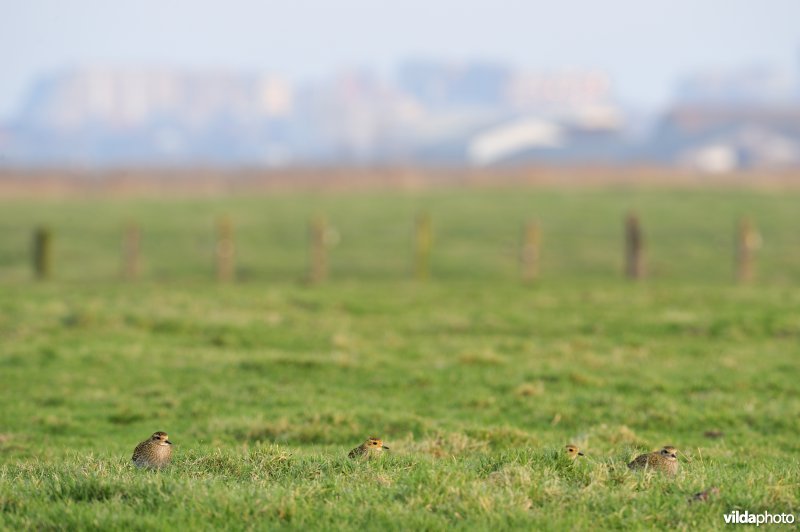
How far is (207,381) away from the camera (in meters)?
14.3

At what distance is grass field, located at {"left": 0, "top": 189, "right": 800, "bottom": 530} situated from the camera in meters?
7.25

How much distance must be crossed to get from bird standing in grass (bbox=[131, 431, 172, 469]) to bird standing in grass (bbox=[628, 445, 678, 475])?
3436mm

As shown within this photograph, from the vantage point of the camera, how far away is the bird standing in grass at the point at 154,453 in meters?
8.36

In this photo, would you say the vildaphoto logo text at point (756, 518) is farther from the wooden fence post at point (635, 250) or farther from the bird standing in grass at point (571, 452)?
the wooden fence post at point (635, 250)

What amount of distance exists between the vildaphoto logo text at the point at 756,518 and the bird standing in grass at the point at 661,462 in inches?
40.6

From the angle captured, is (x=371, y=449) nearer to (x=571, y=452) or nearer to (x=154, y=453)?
(x=571, y=452)

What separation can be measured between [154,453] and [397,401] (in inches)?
198

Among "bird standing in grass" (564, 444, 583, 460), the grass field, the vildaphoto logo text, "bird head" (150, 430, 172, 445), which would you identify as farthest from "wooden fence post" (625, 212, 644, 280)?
the vildaphoto logo text

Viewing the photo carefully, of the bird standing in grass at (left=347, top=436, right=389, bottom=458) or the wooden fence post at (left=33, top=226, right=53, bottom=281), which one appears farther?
the wooden fence post at (left=33, top=226, right=53, bottom=281)

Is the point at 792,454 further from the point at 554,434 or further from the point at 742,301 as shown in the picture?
the point at 742,301

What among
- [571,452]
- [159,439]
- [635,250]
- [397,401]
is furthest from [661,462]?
[635,250]

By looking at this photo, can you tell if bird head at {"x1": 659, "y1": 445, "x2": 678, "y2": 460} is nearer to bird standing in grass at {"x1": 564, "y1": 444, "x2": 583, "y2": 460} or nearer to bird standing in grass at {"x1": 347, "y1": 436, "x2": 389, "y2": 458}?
bird standing in grass at {"x1": 564, "y1": 444, "x2": 583, "y2": 460}

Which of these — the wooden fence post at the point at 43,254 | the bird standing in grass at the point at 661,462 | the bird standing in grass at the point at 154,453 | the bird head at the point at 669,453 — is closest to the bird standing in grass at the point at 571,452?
the bird standing in grass at the point at 661,462

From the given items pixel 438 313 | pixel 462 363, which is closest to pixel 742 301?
pixel 438 313
